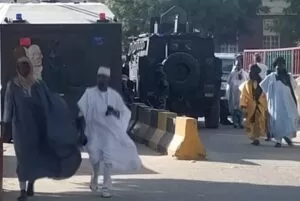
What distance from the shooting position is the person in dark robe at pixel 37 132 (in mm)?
11805

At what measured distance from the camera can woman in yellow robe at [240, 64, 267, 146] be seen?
780 inches

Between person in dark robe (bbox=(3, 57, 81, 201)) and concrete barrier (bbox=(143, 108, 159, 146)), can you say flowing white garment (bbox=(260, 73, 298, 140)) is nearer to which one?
concrete barrier (bbox=(143, 108, 159, 146))

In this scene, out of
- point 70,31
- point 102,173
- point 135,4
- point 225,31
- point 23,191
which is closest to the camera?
point 23,191

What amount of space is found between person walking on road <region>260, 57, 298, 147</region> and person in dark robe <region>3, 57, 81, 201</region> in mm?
8297

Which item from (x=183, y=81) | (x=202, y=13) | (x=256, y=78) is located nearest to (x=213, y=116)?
(x=183, y=81)

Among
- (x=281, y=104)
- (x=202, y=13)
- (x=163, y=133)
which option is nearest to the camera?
(x=163, y=133)

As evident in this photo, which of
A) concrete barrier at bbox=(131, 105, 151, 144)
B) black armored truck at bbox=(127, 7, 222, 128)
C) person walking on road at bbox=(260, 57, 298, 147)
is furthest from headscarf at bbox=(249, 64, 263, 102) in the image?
black armored truck at bbox=(127, 7, 222, 128)

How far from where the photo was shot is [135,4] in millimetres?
48875

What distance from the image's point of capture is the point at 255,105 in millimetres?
19797

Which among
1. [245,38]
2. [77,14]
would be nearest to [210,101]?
[77,14]

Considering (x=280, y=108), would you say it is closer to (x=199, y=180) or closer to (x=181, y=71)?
(x=181, y=71)

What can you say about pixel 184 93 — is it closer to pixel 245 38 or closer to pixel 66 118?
pixel 66 118

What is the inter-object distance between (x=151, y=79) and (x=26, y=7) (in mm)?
6437

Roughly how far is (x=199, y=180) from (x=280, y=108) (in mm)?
5944
